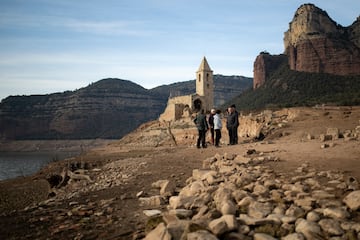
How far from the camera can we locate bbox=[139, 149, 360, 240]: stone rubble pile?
14.8 ft

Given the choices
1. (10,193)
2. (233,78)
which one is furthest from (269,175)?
(233,78)

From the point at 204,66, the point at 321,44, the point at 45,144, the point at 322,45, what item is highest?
the point at 321,44

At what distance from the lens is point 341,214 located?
188 inches

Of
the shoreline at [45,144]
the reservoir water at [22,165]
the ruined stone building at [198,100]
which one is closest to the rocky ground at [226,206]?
the reservoir water at [22,165]

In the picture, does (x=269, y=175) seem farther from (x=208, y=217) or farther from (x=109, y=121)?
(x=109, y=121)

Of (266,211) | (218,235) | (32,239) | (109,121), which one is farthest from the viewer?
(109,121)

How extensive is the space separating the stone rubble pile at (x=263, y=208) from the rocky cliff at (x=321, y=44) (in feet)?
229

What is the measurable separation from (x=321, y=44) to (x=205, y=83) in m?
37.4

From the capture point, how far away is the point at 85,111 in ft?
456

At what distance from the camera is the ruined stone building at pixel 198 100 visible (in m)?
50.6

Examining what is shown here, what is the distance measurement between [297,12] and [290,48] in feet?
33.6

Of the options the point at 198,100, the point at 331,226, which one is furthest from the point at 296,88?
the point at 331,226

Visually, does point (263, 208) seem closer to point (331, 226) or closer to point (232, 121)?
point (331, 226)

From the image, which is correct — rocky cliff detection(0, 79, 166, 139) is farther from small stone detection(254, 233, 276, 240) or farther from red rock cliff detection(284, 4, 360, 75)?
small stone detection(254, 233, 276, 240)
